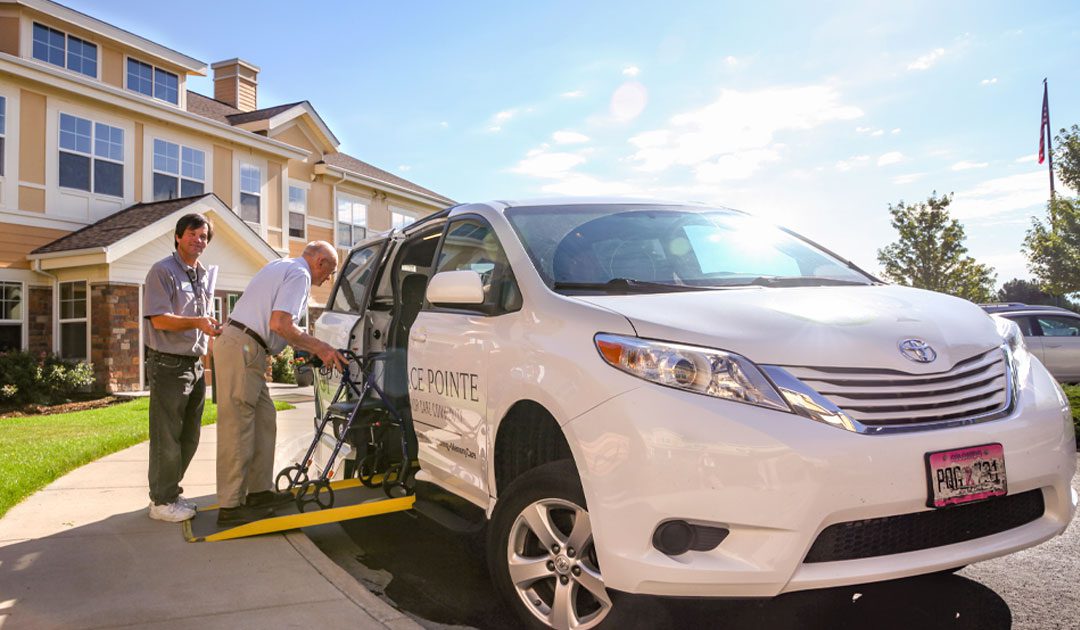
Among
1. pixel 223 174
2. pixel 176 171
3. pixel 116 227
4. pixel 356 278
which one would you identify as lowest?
pixel 356 278

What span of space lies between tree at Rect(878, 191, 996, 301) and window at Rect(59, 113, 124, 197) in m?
30.5

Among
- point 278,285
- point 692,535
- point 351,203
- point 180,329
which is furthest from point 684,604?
point 351,203

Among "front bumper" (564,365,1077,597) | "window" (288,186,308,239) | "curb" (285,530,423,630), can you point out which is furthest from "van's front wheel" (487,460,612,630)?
"window" (288,186,308,239)

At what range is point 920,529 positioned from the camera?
2617 mm

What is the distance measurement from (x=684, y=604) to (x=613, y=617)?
768 mm

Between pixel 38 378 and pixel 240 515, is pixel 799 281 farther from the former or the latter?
pixel 38 378

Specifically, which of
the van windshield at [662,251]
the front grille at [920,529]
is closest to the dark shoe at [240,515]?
the van windshield at [662,251]

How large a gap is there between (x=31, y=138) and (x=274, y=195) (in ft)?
22.2

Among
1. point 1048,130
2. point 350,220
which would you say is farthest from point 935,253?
point 350,220

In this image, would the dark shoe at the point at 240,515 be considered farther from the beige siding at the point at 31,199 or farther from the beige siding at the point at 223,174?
the beige siding at the point at 223,174

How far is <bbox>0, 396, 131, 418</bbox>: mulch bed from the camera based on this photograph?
487 inches

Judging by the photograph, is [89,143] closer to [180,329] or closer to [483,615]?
[180,329]

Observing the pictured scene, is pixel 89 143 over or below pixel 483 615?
over

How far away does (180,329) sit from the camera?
492cm
